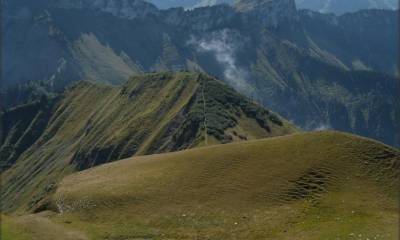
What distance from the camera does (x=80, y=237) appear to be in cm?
7844

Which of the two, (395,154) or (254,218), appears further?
(395,154)

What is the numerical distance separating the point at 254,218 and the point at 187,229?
9.85 m

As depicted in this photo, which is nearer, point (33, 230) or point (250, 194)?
point (33, 230)

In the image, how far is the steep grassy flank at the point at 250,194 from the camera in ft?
265

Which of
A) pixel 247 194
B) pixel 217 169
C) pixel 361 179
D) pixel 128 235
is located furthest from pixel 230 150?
pixel 128 235

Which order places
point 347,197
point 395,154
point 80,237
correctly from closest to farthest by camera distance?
point 80,237
point 347,197
point 395,154

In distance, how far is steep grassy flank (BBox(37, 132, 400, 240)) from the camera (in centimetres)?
8081

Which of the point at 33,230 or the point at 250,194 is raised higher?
the point at 33,230

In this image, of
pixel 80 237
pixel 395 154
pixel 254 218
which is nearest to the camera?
pixel 80 237

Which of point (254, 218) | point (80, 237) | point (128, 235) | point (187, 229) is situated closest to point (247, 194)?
point (254, 218)

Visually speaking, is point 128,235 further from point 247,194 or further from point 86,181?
point 86,181

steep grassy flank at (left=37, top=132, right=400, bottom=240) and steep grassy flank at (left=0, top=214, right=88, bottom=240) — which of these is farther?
steep grassy flank at (left=37, top=132, right=400, bottom=240)

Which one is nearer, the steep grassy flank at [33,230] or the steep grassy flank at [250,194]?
the steep grassy flank at [33,230]

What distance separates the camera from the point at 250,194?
304ft
